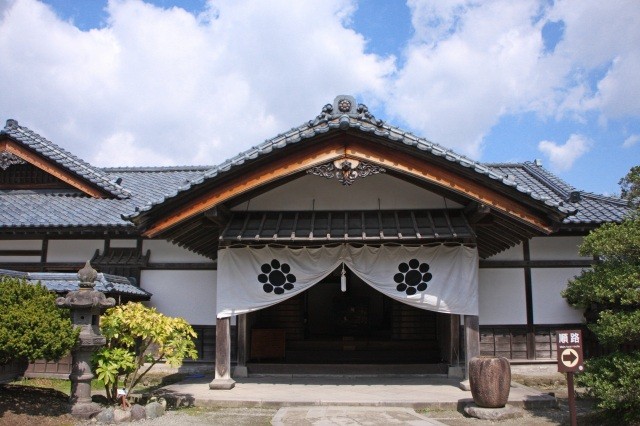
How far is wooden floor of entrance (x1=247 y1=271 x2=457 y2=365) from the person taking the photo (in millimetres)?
14883

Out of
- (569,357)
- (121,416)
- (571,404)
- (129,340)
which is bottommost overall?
(121,416)

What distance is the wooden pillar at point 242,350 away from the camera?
42.3 feet

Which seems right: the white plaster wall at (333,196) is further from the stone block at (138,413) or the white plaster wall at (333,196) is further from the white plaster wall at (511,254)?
the stone block at (138,413)

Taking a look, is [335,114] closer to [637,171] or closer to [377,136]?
[377,136]

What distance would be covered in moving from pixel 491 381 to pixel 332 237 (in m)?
4.06

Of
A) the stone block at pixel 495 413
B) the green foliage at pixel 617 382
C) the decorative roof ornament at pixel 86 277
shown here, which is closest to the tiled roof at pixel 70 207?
the decorative roof ornament at pixel 86 277

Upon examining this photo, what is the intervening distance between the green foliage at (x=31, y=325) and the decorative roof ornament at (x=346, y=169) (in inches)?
202

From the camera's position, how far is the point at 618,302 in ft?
29.2

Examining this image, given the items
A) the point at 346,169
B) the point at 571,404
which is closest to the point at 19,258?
the point at 346,169

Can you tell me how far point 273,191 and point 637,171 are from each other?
7.11 meters

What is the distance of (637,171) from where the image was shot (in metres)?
8.92

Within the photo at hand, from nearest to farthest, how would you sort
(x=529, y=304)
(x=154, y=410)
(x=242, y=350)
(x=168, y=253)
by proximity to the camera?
(x=154, y=410) → (x=242, y=350) → (x=529, y=304) → (x=168, y=253)

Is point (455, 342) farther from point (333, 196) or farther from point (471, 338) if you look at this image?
point (333, 196)

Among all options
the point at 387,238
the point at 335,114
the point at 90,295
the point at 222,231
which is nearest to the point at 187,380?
the point at 222,231
